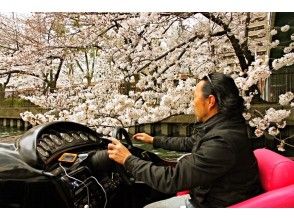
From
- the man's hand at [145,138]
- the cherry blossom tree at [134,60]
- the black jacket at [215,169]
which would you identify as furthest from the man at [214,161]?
the cherry blossom tree at [134,60]

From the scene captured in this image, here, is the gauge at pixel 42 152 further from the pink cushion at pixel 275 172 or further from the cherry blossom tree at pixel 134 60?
the cherry blossom tree at pixel 134 60

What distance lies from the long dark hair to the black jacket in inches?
1.0

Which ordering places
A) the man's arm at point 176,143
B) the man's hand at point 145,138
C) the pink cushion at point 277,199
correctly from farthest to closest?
the man's hand at point 145,138, the man's arm at point 176,143, the pink cushion at point 277,199

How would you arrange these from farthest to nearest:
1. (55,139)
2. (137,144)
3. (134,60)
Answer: (134,60), (137,144), (55,139)

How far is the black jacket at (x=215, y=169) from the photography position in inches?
45.3

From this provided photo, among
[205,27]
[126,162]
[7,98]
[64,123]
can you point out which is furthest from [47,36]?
[126,162]

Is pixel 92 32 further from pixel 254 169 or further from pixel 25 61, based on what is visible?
pixel 254 169

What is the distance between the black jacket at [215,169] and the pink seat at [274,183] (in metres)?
0.05

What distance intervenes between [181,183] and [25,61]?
216 centimetres

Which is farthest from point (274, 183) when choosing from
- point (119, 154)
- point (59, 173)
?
point (59, 173)

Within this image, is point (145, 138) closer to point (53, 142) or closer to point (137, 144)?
point (137, 144)

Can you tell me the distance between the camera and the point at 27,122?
266cm

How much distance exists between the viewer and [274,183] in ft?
4.09

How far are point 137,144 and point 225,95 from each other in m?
0.79
